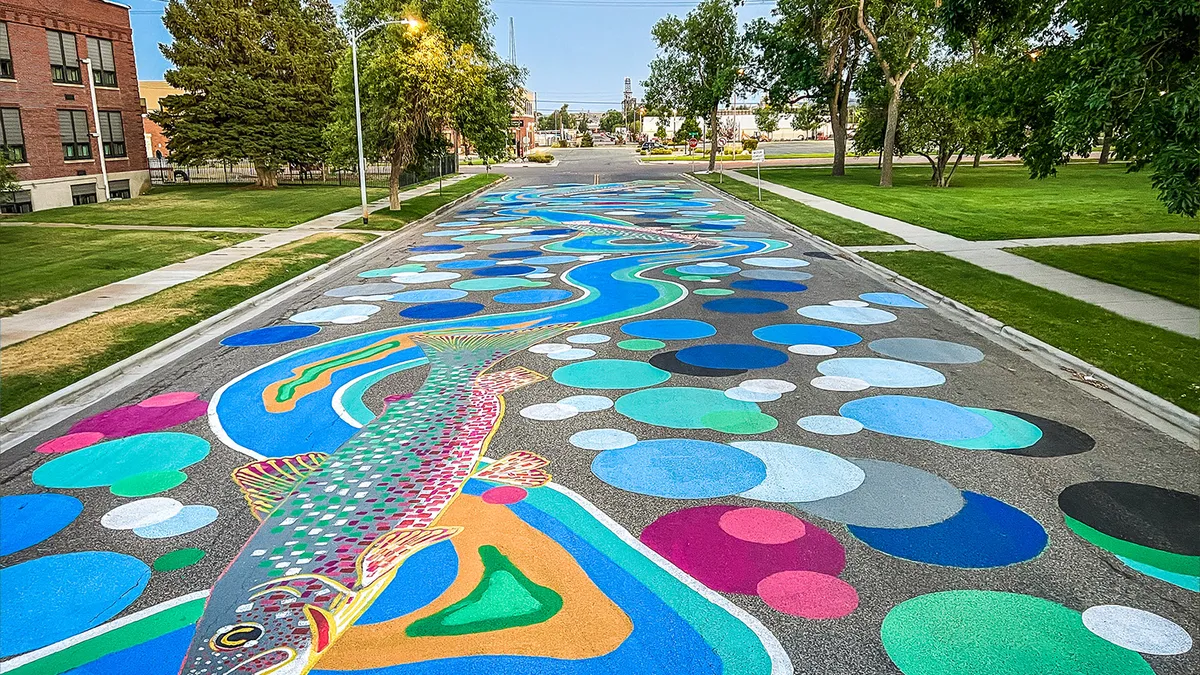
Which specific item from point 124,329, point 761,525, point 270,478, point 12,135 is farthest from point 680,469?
point 12,135

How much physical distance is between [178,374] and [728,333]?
8.07 metres

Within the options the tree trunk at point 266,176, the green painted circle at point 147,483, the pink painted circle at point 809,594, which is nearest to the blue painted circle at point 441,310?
the green painted circle at point 147,483

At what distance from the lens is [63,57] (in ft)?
116

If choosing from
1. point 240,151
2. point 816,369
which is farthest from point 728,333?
point 240,151

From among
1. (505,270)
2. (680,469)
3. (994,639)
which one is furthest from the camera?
(505,270)

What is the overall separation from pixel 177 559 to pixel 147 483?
172 centimetres

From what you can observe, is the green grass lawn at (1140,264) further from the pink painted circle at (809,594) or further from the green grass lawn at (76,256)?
the green grass lawn at (76,256)

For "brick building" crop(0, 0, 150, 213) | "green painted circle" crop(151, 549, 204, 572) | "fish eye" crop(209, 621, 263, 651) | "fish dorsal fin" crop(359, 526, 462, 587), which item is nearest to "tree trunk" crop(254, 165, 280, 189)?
"brick building" crop(0, 0, 150, 213)

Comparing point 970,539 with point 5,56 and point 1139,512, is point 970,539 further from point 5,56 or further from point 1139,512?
point 5,56

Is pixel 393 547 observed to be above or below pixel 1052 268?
below

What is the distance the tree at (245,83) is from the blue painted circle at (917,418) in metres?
40.1

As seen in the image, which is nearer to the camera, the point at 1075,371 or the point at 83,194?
the point at 1075,371

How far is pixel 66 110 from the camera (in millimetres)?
35531

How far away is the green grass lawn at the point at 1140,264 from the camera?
15.0m
